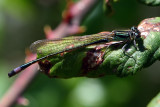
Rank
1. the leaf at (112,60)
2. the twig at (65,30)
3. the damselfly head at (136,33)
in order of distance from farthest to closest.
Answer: the twig at (65,30)
the damselfly head at (136,33)
the leaf at (112,60)

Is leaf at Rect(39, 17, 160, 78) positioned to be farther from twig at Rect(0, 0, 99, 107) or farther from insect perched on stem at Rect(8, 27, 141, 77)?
twig at Rect(0, 0, 99, 107)

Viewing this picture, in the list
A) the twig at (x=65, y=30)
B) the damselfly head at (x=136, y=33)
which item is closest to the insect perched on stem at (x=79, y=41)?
the damselfly head at (x=136, y=33)

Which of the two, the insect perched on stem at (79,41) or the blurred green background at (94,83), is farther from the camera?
the blurred green background at (94,83)

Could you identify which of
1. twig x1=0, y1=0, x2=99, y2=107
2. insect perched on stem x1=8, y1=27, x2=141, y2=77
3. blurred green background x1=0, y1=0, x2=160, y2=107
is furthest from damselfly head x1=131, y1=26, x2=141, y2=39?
blurred green background x1=0, y1=0, x2=160, y2=107

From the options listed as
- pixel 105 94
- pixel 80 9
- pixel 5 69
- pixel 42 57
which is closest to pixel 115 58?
pixel 42 57

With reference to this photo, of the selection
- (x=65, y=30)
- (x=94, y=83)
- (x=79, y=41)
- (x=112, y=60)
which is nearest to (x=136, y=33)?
(x=112, y=60)

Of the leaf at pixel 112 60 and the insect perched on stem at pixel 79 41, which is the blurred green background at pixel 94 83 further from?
the leaf at pixel 112 60

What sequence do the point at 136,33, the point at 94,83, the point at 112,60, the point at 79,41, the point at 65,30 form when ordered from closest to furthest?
the point at 112,60 < the point at 136,33 < the point at 79,41 < the point at 65,30 < the point at 94,83

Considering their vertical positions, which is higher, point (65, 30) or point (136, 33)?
point (65, 30)

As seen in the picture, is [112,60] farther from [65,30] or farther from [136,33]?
[65,30]
